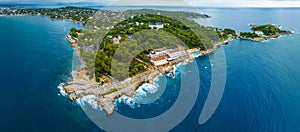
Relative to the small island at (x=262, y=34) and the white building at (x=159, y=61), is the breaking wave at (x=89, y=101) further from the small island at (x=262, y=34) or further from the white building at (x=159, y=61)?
the small island at (x=262, y=34)

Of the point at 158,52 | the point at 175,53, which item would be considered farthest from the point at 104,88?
the point at 175,53

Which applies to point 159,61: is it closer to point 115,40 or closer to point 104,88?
point 104,88

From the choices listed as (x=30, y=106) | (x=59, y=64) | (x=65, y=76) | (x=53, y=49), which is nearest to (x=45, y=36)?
(x=53, y=49)

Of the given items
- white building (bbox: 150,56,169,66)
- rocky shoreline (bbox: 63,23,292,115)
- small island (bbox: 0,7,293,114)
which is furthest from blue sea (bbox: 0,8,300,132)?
white building (bbox: 150,56,169,66)

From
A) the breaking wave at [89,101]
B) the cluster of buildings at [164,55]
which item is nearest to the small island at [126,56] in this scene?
the cluster of buildings at [164,55]

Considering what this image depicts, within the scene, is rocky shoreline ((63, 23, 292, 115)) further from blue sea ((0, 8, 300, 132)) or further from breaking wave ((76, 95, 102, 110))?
blue sea ((0, 8, 300, 132))

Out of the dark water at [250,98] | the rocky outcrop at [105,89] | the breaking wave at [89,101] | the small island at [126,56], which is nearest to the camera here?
the dark water at [250,98]
